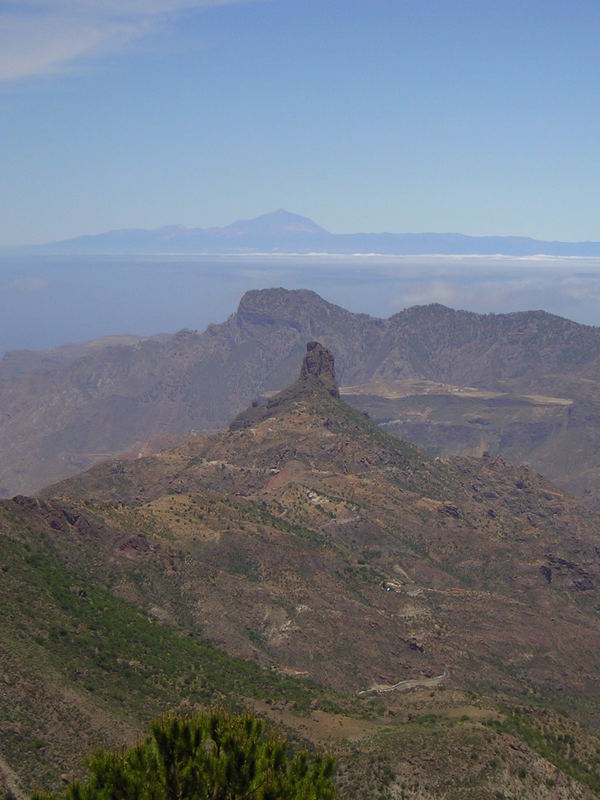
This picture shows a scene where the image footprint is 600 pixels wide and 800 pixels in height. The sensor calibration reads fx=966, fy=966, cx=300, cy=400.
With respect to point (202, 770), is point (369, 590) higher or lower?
lower

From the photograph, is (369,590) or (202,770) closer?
(202,770)

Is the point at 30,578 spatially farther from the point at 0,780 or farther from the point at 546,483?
the point at 546,483

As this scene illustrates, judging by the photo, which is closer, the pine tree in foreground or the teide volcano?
the pine tree in foreground

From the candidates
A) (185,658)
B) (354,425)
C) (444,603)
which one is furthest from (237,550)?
(354,425)

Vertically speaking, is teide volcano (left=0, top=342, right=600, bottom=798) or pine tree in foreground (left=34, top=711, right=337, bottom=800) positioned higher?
pine tree in foreground (left=34, top=711, right=337, bottom=800)
